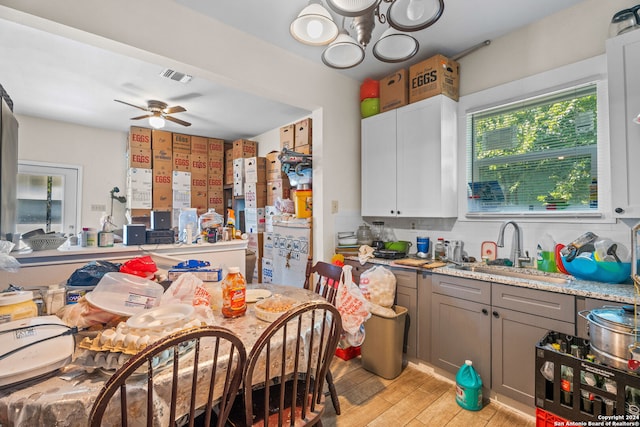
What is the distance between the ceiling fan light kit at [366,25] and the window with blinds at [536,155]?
1.38 metres

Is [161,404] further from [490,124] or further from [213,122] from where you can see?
[213,122]

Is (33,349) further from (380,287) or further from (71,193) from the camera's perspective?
(71,193)

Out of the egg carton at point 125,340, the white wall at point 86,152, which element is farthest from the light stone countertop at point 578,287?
the white wall at point 86,152

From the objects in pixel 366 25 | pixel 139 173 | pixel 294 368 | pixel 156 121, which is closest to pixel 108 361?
pixel 294 368

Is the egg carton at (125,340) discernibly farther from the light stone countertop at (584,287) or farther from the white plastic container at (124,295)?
the light stone countertop at (584,287)

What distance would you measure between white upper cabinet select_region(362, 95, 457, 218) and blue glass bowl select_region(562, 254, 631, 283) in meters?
0.94

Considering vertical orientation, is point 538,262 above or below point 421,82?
below

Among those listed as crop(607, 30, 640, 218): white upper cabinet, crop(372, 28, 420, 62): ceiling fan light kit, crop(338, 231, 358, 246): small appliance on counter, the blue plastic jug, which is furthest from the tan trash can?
crop(372, 28, 420, 62): ceiling fan light kit

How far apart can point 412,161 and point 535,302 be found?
1503 mm

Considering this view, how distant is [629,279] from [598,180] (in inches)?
26.8

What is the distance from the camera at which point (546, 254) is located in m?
2.15

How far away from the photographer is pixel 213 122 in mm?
4488

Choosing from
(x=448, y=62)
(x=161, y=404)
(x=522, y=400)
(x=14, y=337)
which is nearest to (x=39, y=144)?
(x=14, y=337)

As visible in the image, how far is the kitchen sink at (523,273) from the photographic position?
1.92 meters
